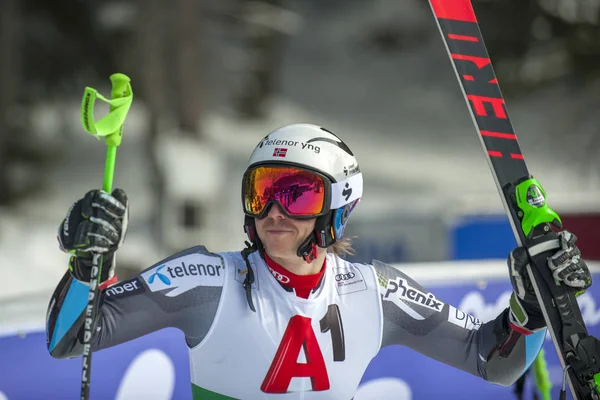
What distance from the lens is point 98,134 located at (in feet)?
10.4

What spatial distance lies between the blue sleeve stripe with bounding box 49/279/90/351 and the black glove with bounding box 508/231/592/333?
1.48m

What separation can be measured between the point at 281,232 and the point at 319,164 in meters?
0.29

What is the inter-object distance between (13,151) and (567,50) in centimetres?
1331

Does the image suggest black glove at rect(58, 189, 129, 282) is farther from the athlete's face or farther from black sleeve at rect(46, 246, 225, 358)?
the athlete's face

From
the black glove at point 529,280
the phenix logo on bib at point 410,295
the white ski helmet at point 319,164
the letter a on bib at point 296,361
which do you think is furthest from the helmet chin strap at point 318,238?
the black glove at point 529,280

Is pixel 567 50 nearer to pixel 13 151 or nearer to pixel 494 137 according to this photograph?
pixel 13 151

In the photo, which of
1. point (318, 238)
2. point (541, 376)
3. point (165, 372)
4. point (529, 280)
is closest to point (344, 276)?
point (318, 238)

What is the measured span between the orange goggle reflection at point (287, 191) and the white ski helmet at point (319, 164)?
24mm

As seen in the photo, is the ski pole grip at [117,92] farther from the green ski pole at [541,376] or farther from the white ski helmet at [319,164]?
the green ski pole at [541,376]

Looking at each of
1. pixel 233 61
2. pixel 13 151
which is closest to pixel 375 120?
pixel 233 61

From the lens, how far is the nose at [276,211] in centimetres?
343

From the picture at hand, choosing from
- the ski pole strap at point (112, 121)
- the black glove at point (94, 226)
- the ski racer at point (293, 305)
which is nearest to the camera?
the black glove at point (94, 226)

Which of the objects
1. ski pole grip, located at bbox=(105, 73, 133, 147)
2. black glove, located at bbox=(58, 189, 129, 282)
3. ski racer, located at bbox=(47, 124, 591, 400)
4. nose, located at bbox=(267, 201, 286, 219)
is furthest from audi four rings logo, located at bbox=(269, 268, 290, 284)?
ski pole grip, located at bbox=(105, 73, 133, 147)

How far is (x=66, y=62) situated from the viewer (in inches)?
810
